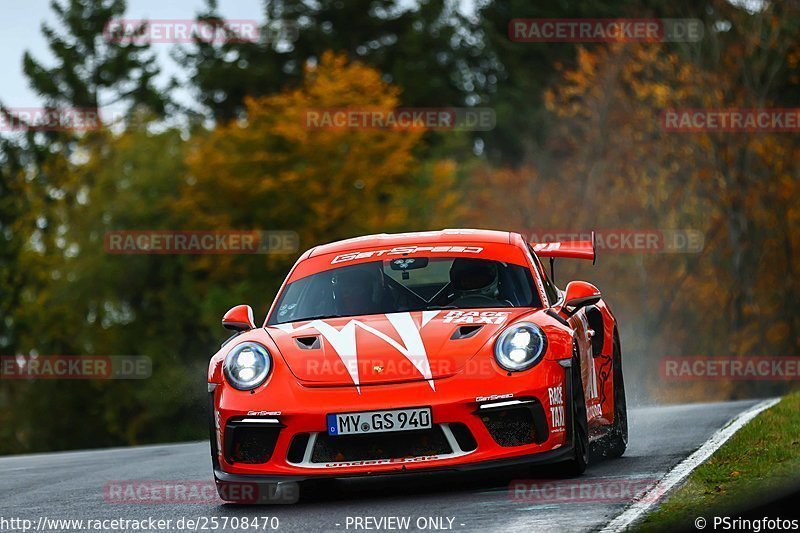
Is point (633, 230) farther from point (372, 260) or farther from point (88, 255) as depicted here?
point (372, 260)

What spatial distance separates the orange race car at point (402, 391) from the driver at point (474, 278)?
4 centimetres

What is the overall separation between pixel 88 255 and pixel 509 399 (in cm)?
4930

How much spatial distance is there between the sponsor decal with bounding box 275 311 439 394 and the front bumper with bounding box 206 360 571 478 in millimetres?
128

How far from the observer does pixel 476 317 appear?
8773 millimetres

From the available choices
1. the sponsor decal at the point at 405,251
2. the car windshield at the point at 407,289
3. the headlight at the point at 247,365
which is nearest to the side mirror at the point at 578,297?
the car windshield at the point at 407,289

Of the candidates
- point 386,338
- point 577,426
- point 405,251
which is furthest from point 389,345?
point 405,251

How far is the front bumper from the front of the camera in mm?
8016

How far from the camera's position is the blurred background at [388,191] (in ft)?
156

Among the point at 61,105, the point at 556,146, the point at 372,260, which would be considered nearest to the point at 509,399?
the point at 372,260

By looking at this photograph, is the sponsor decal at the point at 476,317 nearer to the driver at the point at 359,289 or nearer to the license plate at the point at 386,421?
the driver at the point at 359,289

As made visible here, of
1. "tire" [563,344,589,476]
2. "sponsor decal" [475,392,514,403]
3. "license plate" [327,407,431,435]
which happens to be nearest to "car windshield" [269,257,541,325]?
"tire" [563,344,589,476]

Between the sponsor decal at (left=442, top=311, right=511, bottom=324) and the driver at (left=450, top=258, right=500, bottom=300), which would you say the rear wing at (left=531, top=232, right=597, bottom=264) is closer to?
the driver at (left=450, top=258, right=500, bottom=300)

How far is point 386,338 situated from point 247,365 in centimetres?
76

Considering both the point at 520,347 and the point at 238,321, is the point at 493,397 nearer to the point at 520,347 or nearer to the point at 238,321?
the point at 520,347
